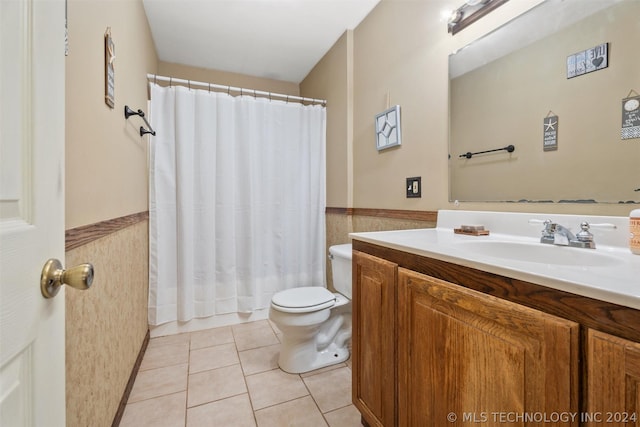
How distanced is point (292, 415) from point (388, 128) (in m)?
1.61

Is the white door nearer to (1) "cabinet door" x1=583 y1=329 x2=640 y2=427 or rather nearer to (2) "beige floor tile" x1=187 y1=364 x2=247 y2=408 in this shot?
(1) "cabinet door" x1=583 y1=329 x2=640 y2=427

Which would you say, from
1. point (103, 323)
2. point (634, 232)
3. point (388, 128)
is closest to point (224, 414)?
point (103, 323)

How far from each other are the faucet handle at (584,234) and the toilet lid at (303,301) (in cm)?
114

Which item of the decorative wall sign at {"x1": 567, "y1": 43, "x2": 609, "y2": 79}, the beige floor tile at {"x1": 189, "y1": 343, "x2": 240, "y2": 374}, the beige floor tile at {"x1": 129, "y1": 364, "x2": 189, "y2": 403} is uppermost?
the decorative wall sign at {"x1": 567, "y1": 43, "x2": 609, "y2": 79}

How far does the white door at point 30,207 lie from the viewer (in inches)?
13.5

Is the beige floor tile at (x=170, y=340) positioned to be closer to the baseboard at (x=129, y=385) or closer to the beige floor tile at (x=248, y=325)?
the baseboard at (x=129, y=385)

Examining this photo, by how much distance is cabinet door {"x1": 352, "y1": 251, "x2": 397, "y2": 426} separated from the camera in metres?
→ 0.94

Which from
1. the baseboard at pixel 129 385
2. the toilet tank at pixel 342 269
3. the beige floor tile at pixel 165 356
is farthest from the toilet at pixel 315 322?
the baseboard at pixel 129 385

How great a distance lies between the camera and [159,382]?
1.47m

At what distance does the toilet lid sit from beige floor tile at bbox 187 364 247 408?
1.43 feet

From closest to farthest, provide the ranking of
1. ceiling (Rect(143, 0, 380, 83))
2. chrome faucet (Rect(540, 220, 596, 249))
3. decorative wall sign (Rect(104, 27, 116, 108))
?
chrome faucet (Rect(540, 220, 596, 249)), decorative wall sign (Rect(104, 27, 116, 108)), ceiling (Rect(143, 0, 380, 83))

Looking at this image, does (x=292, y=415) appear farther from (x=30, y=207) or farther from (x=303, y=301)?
(x=30, y=207)

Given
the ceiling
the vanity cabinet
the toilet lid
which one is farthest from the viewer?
the ceiling

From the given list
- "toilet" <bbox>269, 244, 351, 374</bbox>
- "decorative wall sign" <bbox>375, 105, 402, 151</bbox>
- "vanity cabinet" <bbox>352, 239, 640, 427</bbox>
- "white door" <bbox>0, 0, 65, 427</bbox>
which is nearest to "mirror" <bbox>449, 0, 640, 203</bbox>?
"decorative wall sign" <bbox>375, 105, 402, 151</bbox>
